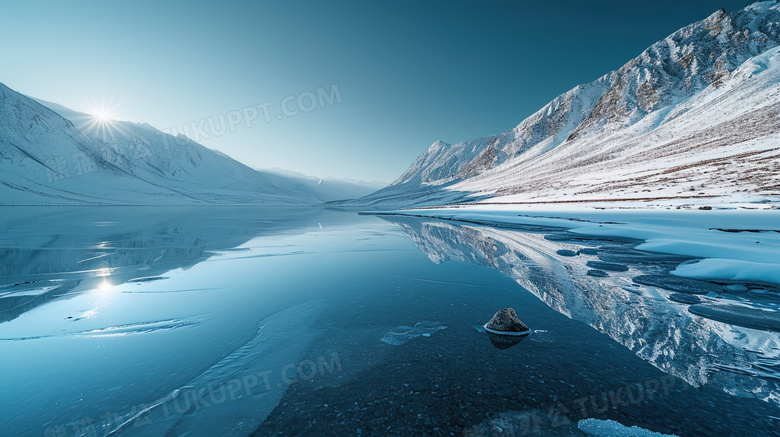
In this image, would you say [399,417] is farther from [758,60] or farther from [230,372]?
[758,60]

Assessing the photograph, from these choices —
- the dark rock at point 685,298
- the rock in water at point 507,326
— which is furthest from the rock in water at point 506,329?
the dark rock at point 685,298

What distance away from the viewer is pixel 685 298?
25.1 feet

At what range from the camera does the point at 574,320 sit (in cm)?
645

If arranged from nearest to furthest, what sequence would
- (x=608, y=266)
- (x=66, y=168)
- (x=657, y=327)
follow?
(x=657, y=327), (x=608, y=266), (x=66, y=168)

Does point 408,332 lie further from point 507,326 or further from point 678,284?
point 678,284

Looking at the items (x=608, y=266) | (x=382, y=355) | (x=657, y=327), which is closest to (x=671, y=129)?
(x=608, y=266)

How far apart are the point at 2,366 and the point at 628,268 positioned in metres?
17.3

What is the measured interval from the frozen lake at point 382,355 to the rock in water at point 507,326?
1.06ft

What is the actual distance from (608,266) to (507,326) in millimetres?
8341

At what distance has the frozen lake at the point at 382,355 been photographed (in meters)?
3.62

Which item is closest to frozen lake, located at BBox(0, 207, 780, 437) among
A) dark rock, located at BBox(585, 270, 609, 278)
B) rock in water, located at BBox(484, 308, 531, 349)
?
rock in water, located at BBox(484, 308, 531, 349)

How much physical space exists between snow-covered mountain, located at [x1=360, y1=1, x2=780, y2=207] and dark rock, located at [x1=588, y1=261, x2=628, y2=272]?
2683cm

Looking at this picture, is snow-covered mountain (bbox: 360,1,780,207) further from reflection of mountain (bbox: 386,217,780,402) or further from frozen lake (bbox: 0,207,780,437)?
frozen lake (bbox: 0,207,780,437)

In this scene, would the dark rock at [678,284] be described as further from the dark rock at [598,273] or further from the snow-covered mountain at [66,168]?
the snow-covered mountain at [66,168]
